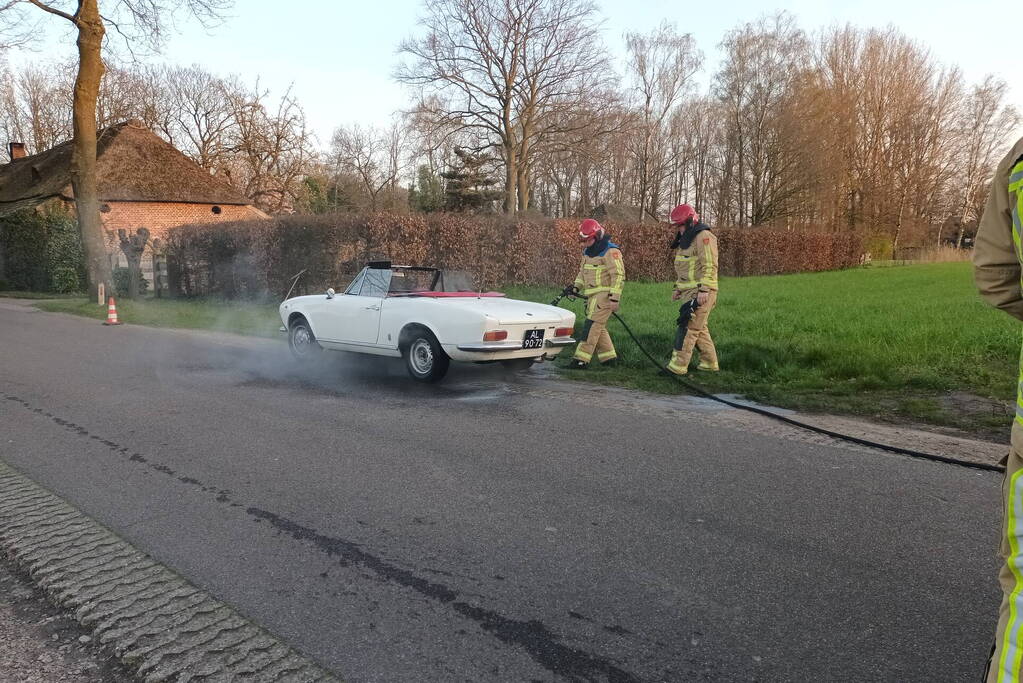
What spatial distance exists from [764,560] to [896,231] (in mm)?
48463

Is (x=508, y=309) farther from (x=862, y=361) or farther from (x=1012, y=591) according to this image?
(x=1012, y=591)

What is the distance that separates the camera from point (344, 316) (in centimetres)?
867

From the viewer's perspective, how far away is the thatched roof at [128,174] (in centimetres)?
3331

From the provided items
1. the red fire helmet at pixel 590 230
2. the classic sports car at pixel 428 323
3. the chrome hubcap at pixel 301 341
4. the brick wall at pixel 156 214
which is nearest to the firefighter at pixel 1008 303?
the classic sports car at pixel 428 323

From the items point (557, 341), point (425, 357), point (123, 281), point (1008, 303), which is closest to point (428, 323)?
point (425, 357)

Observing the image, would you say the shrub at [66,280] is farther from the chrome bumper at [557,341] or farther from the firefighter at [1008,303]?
the firefighter at [1008,303]

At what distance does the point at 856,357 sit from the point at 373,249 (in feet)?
39.5

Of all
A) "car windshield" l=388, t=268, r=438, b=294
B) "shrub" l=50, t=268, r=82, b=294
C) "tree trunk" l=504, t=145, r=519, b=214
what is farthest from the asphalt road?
"tree trunk" l=504, t=145, r=519, b=214

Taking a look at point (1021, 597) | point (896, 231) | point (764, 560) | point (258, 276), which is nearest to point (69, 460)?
point (764, 560)

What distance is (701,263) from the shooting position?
8.41 meters

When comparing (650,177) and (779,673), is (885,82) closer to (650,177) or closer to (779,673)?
(650,177)

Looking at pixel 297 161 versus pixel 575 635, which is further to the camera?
pixel 297 161

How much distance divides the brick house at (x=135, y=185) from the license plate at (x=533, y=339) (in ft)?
92.6

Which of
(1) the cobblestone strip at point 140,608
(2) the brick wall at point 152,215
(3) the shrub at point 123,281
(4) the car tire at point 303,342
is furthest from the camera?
(2) the brick wall at point 152,215
